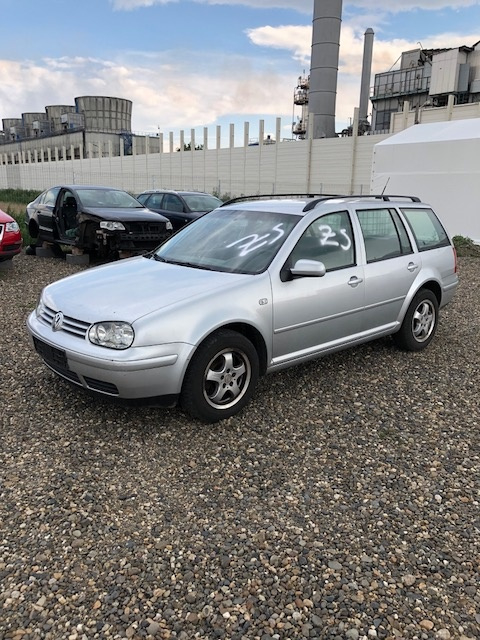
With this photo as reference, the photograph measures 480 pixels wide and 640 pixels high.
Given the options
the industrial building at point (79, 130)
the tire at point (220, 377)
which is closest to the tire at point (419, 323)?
the tire at point (220, 377)

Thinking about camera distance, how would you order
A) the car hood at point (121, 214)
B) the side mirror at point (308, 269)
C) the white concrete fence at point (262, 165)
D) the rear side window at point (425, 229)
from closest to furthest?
1. the side mirror at point (308, 269)
2. the rear side window at point (425, 229)
3. the car hood at point (121, 214)
4. the white concrete fence at point (262, 165)

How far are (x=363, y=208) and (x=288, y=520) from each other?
326cm

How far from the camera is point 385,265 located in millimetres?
5137

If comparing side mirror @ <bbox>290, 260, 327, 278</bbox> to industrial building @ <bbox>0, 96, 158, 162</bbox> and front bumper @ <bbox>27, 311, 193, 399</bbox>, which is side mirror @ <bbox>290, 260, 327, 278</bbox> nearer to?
front bumper @ <bbox>27, 311, 193, 399</bbox>

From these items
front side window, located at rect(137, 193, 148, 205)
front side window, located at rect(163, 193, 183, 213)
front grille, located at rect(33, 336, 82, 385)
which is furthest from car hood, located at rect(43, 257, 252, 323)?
front side window, located at rect(137, 193, 148, 205)

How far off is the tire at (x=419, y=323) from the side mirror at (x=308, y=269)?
1.85 metres

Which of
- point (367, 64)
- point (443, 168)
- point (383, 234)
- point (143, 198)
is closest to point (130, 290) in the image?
point (383, 234)

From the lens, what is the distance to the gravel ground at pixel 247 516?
2266mm

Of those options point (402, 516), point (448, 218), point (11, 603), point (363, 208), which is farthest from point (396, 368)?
point (448, 218)

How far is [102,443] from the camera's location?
3604 millimetres

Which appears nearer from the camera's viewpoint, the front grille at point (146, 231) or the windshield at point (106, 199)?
the front grille at point (146, 231)

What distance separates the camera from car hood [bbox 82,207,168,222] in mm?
9874

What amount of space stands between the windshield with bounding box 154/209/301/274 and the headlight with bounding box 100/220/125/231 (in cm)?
492

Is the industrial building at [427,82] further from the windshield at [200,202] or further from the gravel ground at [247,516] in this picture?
the gravel ground at [247,516]
